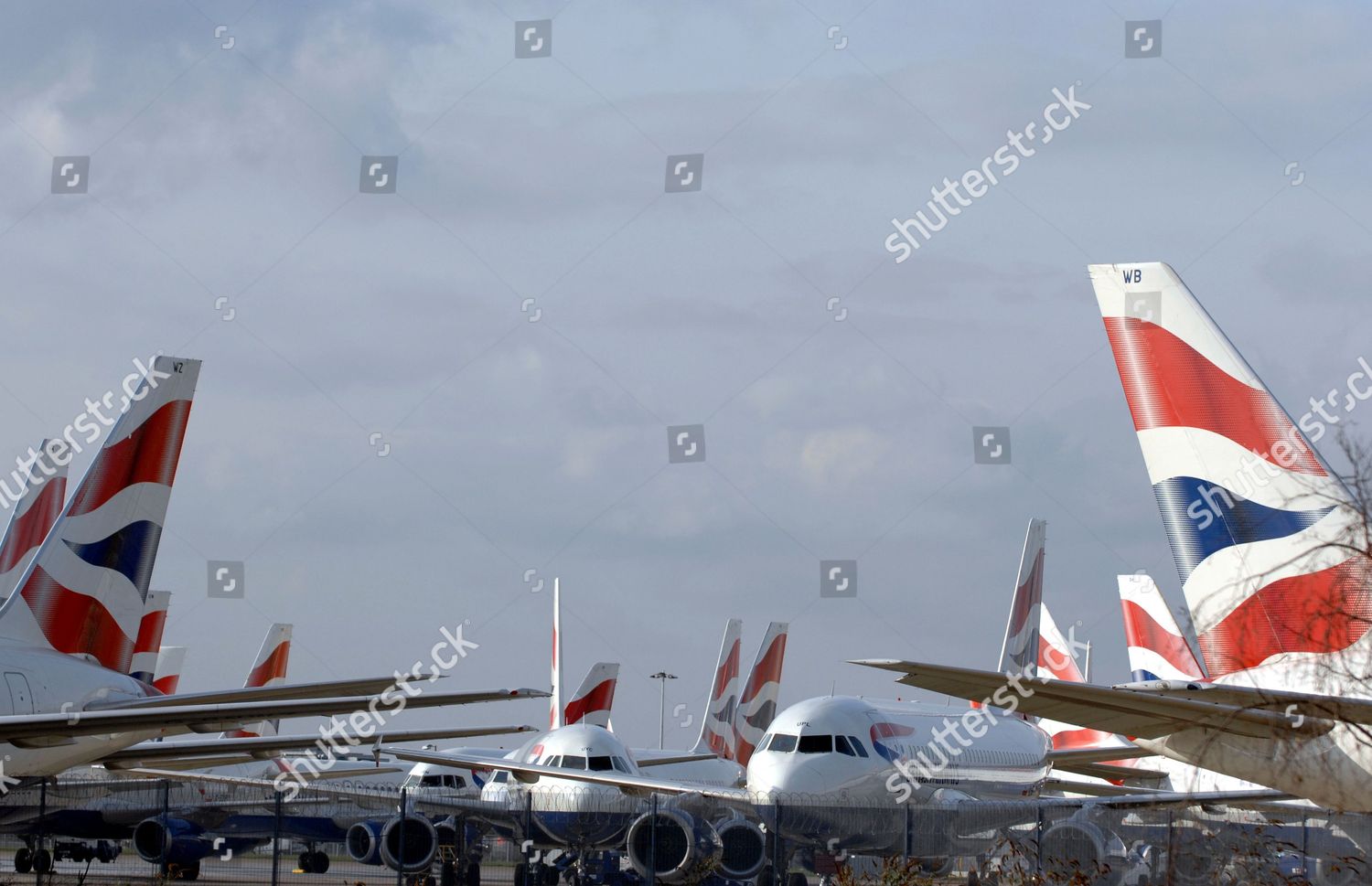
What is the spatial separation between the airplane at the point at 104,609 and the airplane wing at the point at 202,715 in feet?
0.20

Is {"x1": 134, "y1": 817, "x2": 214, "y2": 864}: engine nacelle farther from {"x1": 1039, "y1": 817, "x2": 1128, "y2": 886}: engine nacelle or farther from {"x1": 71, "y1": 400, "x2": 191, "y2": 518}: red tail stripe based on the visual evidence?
{"x1": 1039, "y1": 817, "x2": 1128, "y2": 886}: engine nacelle

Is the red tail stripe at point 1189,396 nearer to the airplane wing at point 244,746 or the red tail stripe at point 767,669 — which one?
the airplane wing at point 244,746

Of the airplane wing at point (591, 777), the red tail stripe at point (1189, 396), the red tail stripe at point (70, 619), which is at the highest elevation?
the red tail stripe at point (1189, 396)

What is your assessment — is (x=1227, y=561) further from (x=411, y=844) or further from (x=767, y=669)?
(x=767, y=669)

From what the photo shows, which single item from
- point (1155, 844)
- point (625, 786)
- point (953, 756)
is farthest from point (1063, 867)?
point (953, 756)

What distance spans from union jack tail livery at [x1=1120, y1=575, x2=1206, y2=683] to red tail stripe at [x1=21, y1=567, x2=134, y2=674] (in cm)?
2012

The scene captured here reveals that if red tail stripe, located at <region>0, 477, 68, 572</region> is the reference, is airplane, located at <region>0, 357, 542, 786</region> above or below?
below

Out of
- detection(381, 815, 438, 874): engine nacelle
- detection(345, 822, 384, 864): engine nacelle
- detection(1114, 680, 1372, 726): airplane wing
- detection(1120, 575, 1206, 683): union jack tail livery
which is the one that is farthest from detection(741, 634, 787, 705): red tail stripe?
detection(1114, 680, 1372, 726): airplane wing

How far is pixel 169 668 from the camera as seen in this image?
47.8m

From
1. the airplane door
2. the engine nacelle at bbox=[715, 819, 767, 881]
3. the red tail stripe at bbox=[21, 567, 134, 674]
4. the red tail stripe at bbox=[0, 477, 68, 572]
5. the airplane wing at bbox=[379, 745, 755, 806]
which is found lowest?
Answer: the engine nacelle at bbox=[715, 819, 767, 881]

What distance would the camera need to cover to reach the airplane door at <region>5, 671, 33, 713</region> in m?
15.7

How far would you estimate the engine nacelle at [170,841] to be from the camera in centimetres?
2048

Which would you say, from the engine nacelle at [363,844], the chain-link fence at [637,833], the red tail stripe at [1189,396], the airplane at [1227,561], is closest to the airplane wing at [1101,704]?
the airplane at [1227,561]

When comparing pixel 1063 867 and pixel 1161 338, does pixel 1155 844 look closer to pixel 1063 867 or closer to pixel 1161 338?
pixel 1063 867
